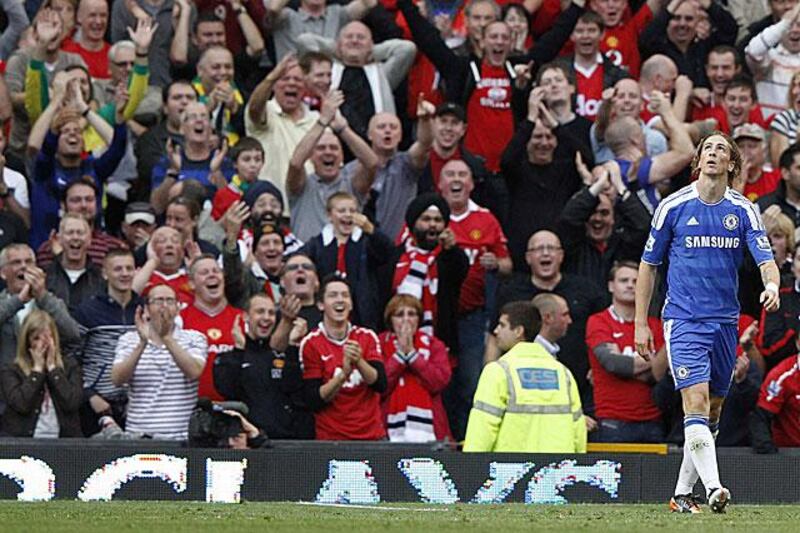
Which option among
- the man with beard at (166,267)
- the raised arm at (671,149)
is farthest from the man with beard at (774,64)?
the man with beard at (166,267)

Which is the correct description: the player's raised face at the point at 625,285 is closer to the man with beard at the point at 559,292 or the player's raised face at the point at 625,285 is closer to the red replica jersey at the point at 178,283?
the man with beard at the point at 559,292

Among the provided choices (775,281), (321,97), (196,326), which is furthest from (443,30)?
(775,281)

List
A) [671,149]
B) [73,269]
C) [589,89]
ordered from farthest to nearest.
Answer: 1. [589,89]
2. [671,149]
3. [73,269]

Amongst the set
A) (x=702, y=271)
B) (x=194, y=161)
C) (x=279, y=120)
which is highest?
(x=279, y=120)

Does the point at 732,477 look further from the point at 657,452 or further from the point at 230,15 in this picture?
the point at 230,15

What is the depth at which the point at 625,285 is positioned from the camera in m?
15.7

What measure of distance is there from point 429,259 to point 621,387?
87.5 inches

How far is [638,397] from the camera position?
15359 mm

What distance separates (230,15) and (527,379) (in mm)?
7740

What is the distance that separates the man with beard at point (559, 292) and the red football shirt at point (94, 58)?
17.8 feet

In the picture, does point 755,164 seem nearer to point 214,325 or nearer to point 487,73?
point 487,73

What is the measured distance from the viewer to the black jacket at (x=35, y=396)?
14648mm

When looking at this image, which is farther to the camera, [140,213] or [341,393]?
[140,213]

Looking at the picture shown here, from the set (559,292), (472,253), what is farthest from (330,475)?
(472,253)
